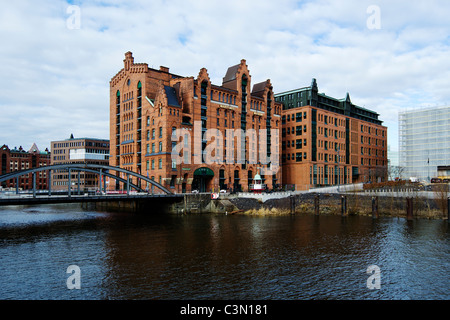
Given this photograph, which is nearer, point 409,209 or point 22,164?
point 409,209

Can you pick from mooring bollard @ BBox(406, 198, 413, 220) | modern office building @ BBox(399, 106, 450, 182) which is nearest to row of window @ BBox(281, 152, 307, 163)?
mooring bollard @ BBox(406, 198, 413, 220)

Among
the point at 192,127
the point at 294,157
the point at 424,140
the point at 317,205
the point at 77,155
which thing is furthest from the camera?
the point at 77,155

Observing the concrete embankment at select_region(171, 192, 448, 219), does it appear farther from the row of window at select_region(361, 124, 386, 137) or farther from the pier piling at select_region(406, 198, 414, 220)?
the row of window at select_region(361, 124, 386, 137)

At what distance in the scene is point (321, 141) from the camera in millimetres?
104062

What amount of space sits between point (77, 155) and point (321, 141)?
10675 centimetres

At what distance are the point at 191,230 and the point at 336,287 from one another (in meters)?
26.2

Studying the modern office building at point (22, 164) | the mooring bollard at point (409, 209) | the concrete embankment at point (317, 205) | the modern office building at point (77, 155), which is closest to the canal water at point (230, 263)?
the mooring bollard at point (409, 209)

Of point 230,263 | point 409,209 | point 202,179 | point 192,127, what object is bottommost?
point 230,263

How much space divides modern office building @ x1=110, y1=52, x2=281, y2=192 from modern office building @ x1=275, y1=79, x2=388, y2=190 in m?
6.87

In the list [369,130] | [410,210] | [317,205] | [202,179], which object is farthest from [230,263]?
[369,130]

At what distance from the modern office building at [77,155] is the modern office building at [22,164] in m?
7.69

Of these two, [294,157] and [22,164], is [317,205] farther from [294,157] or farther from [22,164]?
[22,164]

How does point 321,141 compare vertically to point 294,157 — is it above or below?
above

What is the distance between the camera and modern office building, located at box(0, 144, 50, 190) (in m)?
162
